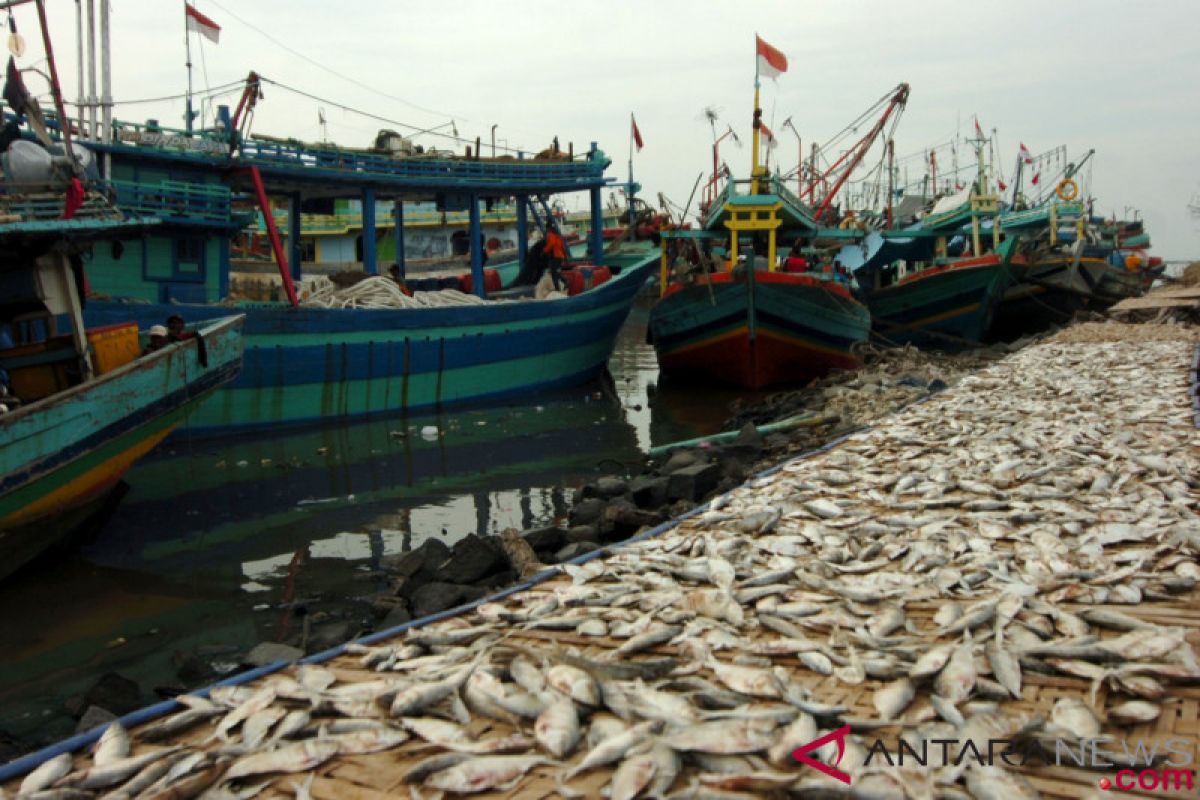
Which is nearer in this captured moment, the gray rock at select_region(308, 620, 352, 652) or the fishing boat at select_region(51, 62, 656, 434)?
the gray rock at select_region(308, 620, 352, 652)

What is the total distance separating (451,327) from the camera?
62.0 feet

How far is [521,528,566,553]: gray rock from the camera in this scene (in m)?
8.61

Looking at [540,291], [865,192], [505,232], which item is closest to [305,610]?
[540,291]

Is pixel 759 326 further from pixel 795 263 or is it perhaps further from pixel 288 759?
pixel 288 759

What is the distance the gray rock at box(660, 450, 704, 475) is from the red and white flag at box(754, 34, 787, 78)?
13.3 metres

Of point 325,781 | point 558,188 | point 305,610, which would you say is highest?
point 558,188

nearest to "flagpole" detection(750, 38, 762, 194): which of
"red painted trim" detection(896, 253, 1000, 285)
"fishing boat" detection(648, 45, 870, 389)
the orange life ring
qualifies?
"fishing boat" detection(648, 45, 870, 389)

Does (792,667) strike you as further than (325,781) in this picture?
Yes

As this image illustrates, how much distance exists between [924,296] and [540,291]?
14.2m

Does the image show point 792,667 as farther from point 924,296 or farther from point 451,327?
point 924,296

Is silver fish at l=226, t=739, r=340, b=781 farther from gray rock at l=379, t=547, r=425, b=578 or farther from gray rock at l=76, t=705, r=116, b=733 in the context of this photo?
gray rock at l=379, t=547, r=425, b=578

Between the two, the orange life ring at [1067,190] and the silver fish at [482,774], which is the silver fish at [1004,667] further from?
the orange life ring at [1067,190]

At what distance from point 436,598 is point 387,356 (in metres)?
11.2

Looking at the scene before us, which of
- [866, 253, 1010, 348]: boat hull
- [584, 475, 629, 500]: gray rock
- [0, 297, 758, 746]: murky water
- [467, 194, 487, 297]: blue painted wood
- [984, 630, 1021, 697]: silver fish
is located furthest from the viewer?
[866, 253, 1010, 348]: boat hull
